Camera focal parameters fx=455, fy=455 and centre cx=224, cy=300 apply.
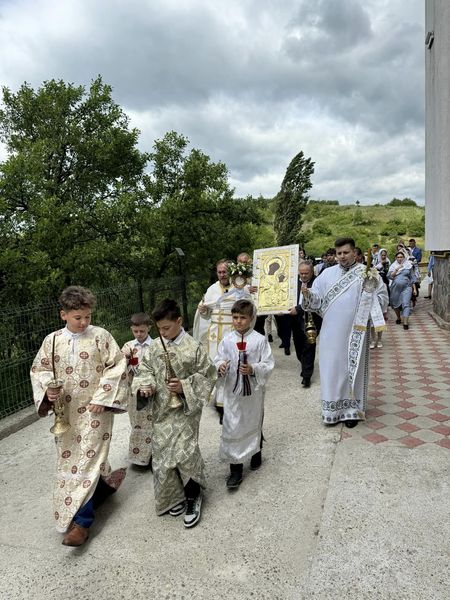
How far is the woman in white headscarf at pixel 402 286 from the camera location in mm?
10453

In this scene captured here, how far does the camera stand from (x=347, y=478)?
3.61 metres

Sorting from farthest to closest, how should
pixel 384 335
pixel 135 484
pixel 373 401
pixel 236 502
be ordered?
pixel 384 335 → pixel 373 401 → pixel 135 484 → pixel 236 502

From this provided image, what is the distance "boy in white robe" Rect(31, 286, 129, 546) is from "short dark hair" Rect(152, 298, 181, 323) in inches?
15.5

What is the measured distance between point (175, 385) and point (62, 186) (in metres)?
7.96

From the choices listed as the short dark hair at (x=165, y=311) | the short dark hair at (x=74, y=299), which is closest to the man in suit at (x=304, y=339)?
the short dark hair at (x=165, y=311)

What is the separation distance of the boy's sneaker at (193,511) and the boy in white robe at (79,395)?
2.13 feet

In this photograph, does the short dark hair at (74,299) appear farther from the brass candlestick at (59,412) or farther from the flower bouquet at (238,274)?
the flower bouquet at (238,274)

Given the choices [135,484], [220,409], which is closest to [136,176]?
[220,409]

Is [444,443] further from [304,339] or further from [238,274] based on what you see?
[238,274]

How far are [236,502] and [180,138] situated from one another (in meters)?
10.3

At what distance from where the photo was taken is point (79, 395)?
3178 mm

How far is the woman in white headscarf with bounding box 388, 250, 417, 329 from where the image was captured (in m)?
10.5

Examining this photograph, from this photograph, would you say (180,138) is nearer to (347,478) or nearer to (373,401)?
(373,401)

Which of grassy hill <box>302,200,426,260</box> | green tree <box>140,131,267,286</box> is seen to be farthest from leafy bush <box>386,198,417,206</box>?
green tree <box>140,131,267,286</box>
